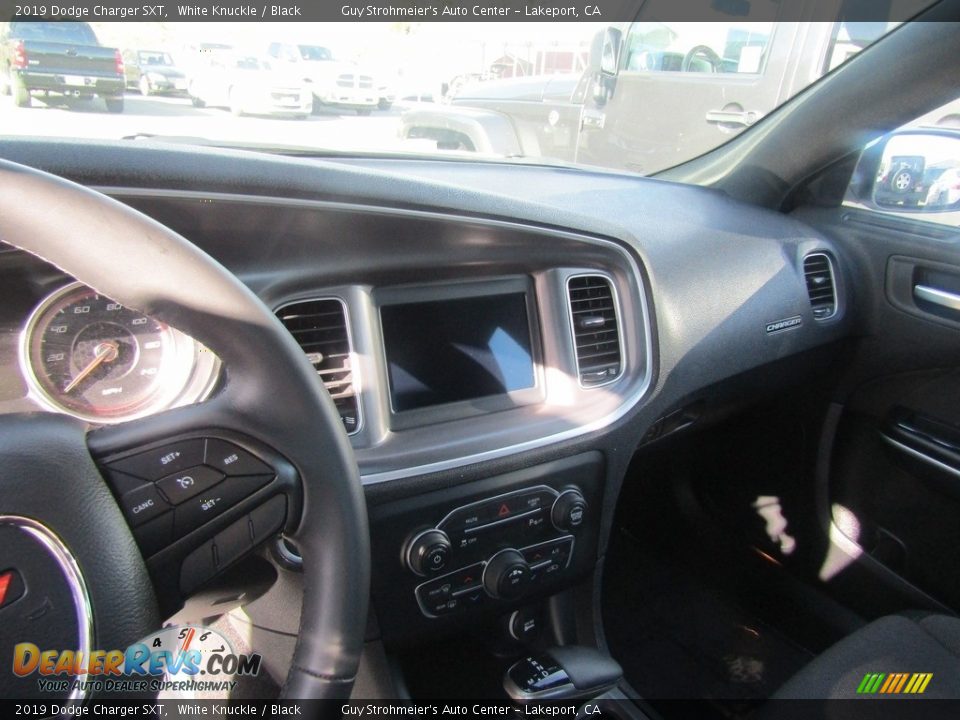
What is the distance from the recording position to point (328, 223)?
52.2 inches

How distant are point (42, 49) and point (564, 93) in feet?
6.26

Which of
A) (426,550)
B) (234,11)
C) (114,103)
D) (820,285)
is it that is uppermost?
(234,11)

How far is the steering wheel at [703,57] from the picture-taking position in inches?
112

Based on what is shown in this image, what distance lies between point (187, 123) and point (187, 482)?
42.2 inches

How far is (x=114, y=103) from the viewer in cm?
171

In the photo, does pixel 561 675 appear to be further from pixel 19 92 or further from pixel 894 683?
pixel 19 92

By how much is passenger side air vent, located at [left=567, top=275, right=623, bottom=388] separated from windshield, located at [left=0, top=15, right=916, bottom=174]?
642 mm

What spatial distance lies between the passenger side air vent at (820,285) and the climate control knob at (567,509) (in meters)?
1.03

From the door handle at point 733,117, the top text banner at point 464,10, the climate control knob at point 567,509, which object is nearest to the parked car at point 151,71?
the top text banner at point 464,10

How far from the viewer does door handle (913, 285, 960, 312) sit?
219 cm

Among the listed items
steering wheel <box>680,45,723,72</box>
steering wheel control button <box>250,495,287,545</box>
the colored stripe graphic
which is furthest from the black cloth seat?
steering wheel <box>680,45,723,72</box>

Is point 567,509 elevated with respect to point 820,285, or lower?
lower

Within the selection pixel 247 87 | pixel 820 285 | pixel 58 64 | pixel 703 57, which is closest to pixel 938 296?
pixel 820 285

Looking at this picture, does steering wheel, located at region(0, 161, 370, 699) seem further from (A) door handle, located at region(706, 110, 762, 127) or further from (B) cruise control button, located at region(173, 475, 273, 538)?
(A) door handle, located at region(706, 110, 762, 127)
